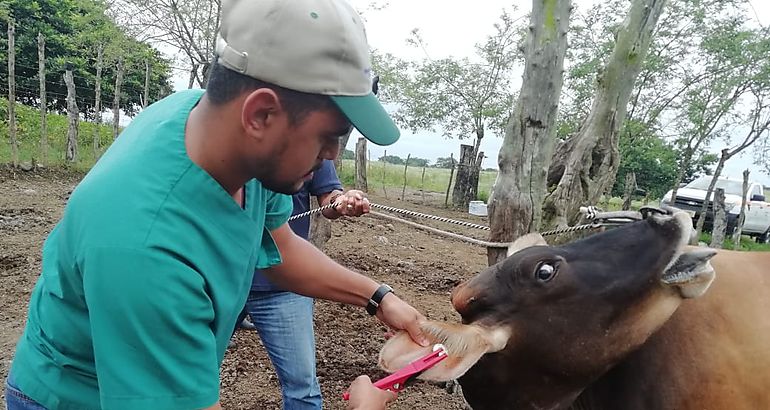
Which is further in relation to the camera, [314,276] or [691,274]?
[314,276]

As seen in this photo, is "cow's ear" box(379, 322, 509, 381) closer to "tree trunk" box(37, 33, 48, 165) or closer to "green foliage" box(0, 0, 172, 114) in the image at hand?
"tree trunk" box(37, 33, 48, 165)

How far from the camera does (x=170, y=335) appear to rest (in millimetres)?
1187

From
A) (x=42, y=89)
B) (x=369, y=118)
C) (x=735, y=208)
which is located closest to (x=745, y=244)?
(x=735, y=208)

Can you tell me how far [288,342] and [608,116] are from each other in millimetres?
2433

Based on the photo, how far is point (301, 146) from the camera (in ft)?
4.30

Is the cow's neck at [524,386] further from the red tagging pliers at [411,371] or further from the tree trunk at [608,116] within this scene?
the tree trunk at [608,116]

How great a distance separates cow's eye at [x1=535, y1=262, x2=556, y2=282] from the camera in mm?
1753

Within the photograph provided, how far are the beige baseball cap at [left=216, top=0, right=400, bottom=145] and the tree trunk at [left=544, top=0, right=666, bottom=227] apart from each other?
2745 millimetres

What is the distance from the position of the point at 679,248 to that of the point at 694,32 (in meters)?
15.5

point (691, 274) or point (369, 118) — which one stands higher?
point (369, 118)

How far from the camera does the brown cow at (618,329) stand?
1.68 metres

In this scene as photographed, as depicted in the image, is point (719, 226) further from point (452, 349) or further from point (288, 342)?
point (452, 349)

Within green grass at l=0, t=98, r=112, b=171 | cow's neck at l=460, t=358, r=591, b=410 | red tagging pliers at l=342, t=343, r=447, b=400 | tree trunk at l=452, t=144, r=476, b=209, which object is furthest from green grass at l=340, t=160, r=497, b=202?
red tagging pliers at l=342, t=343, r=447, b=400

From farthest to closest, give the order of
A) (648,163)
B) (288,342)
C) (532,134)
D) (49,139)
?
(648,163) < (49,139) < (532,134) < (288,342)
